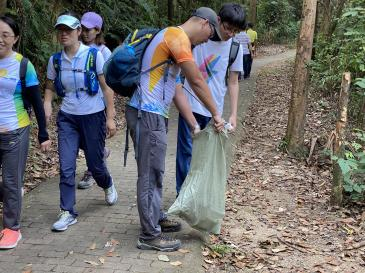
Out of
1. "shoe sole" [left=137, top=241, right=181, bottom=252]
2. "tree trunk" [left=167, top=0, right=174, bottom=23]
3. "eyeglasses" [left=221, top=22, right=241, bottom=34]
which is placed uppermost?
"tree trunk" [left=167, top=0, right=174, bottom=23]

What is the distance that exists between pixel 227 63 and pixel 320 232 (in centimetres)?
204

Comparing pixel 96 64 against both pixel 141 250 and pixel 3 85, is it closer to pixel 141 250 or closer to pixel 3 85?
pixel 3 85

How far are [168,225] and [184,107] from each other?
1.11 meters

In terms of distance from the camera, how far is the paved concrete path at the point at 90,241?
3.80 metres

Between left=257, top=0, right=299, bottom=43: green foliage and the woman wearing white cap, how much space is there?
95.7 ft

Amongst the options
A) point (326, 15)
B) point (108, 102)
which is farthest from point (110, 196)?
point (326, 15)

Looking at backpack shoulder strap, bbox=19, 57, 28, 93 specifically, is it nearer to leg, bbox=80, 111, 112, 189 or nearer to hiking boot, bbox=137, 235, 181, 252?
leg, bbox=80, 111, 112, 189

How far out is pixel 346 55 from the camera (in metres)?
8.76

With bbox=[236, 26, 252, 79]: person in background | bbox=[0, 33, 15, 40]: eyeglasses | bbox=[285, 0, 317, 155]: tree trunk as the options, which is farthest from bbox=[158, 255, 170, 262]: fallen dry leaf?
bbox=[236, 26, 252, 79]: person in background

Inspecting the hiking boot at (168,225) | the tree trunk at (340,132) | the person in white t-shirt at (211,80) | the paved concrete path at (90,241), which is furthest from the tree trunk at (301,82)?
the hiking boot at (168,225)

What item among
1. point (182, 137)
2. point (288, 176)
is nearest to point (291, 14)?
point (288, 176)

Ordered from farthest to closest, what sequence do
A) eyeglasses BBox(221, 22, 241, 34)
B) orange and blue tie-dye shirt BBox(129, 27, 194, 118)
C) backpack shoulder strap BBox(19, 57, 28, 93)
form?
1. eyeglasses BBox(221, 22, 241, 34)
2. backpack shoulder strap BBox(19, 57, 28, 93)
3. orange and blue tie-dye shirt BBox(129, 27, 194, 118)

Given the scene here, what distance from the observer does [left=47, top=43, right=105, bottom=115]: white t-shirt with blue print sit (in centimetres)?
442

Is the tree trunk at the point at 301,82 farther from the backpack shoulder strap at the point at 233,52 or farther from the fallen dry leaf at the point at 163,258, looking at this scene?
the fallen dry leaf at the point at 163,258
